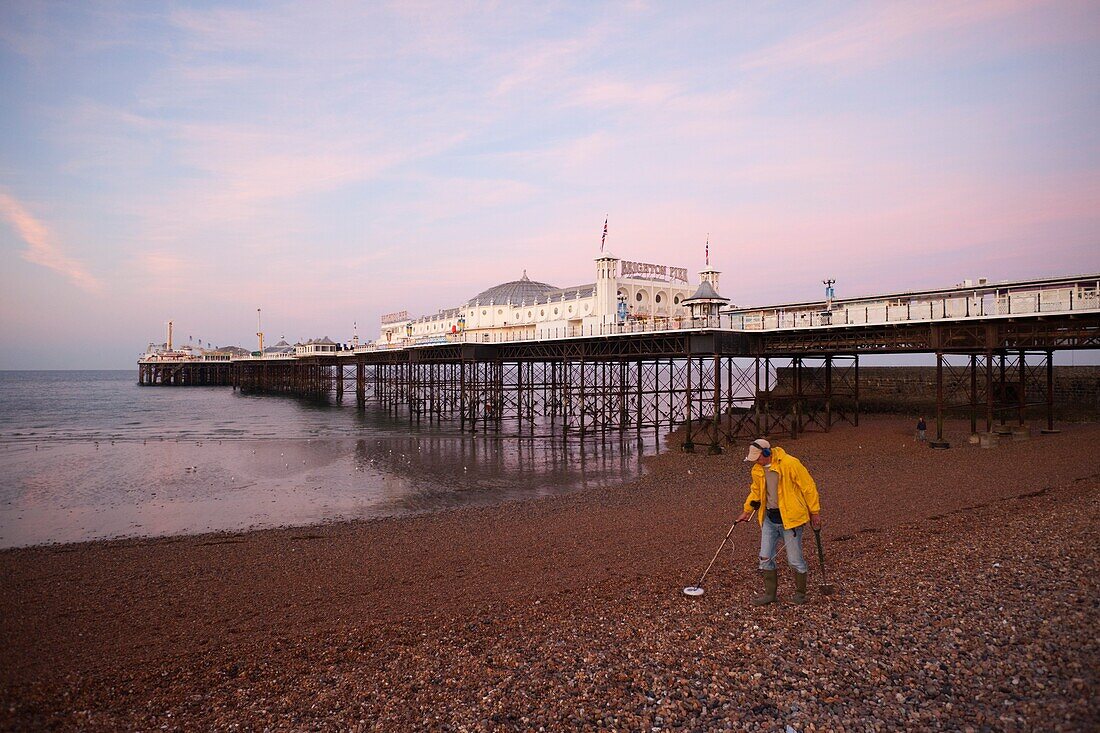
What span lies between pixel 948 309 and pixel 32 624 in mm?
27614

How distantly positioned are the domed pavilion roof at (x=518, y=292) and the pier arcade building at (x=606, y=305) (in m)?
0.08

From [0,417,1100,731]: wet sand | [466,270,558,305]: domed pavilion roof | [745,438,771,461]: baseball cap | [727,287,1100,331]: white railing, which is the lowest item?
[0,417,1100,731]: wet sand

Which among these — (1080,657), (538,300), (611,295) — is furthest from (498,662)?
(538,300)

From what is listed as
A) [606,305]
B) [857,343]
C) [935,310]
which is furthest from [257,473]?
[935,310]

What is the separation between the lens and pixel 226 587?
11555 millimetres

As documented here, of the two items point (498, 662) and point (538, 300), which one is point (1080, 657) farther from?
point (538, 300)

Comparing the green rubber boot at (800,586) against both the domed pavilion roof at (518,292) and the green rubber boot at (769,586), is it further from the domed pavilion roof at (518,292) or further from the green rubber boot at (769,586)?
the domed pavilion roof at (518,292)

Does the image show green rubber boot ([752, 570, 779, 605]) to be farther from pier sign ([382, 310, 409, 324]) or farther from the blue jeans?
pier sign ([382, 310, 409, 324])

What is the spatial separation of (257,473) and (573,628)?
2278 centimetres

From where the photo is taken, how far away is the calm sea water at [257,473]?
18.8 metres

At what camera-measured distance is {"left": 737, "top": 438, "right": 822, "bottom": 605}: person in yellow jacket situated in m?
7.53

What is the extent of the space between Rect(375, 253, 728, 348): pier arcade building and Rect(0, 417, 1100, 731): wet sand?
62.9 feet

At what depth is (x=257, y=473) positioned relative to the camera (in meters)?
26.7

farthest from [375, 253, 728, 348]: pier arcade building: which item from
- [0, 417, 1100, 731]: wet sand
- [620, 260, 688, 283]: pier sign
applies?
A: [0, 417, 1100, 731]: wet sand
